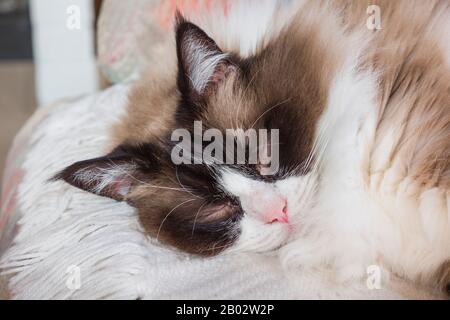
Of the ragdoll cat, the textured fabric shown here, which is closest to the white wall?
the textured fabric

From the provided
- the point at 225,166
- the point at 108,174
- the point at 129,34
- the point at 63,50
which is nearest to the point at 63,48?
the point at 63,50

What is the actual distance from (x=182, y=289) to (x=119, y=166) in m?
0.31

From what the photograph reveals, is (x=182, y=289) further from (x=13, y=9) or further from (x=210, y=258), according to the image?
(x=13, y=9)

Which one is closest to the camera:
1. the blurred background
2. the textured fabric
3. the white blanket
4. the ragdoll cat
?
the white blanket

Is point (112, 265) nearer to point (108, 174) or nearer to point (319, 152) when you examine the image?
point (108, 174)

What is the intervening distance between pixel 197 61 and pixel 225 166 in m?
0.21

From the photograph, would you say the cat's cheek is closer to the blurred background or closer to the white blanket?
the white blanket

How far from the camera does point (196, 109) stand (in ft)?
3.53

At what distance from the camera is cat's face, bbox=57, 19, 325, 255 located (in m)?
1.01

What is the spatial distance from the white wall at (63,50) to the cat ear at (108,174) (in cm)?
104

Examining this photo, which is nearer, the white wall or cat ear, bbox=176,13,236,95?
cat ear, bbox=176,13,236,95
